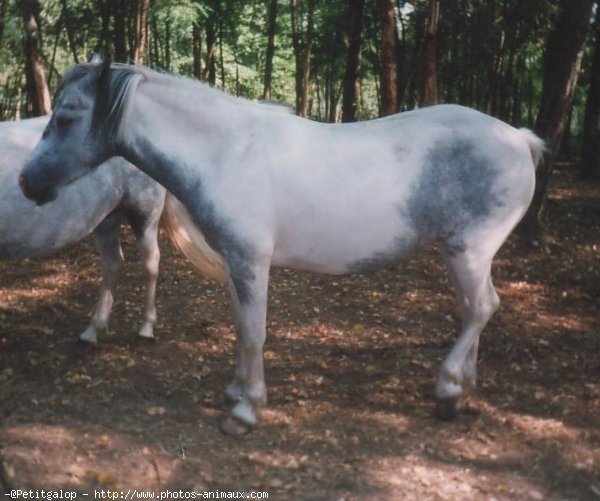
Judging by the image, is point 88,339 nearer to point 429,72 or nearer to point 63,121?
point 63,121

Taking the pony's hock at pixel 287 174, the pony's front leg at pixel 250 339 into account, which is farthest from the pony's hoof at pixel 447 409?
the pony's front leg at pixel 250 339

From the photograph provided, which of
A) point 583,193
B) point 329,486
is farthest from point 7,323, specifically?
point 583,193

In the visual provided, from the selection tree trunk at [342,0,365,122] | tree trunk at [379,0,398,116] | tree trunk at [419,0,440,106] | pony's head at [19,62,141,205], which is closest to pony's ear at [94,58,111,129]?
pony's head at [19,62,141,205]

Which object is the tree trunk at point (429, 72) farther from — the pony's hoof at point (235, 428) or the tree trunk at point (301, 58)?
the tree trunk at point (301, 58)

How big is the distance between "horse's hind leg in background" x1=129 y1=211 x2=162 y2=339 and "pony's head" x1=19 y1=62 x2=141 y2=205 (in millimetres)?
1465

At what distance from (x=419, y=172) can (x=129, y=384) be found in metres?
2.44

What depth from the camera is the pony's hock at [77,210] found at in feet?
14.2

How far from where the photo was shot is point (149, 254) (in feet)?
17.1

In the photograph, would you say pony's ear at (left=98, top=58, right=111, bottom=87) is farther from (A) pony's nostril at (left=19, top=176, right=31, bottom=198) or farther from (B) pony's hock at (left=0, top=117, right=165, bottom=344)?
(B) pony's hock at (left=0, top=117, right=165, bottom=344)

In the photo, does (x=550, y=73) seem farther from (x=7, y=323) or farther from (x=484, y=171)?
(x=7, y=323)

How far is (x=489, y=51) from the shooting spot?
17531mm

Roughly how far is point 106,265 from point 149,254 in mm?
351

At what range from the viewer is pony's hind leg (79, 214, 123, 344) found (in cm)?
520

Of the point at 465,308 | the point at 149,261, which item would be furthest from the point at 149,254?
the point at 465,308
